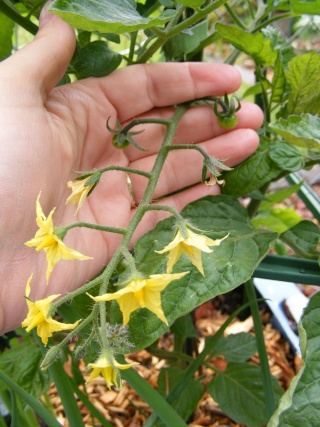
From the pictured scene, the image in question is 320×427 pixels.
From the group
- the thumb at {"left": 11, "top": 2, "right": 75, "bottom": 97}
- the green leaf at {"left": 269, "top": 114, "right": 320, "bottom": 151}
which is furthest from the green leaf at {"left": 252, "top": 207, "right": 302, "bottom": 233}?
the thumb at {"left": 11, "top": 2, "right": 75, "bottom": 97}

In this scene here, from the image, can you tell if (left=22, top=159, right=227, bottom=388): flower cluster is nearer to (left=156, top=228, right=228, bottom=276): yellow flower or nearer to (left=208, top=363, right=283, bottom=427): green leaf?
(left=156, top=228, right=228, bottom=276): yellow flower

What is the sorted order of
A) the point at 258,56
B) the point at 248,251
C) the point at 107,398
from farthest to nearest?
the point at 107,398 → the point at 258,56 → the point at 248,251

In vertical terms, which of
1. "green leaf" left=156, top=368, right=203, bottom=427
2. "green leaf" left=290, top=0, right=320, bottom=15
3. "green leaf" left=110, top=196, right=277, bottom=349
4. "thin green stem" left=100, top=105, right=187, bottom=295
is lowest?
"green leaf" left=156, top=368, right=203, bottom=427

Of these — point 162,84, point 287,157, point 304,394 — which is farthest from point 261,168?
point 304,394

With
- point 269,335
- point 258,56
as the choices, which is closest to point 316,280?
point 258,56

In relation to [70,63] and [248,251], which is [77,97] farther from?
[248,251]

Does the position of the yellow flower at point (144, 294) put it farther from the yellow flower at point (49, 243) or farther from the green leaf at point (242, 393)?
the green leaf at point (242, 393)
